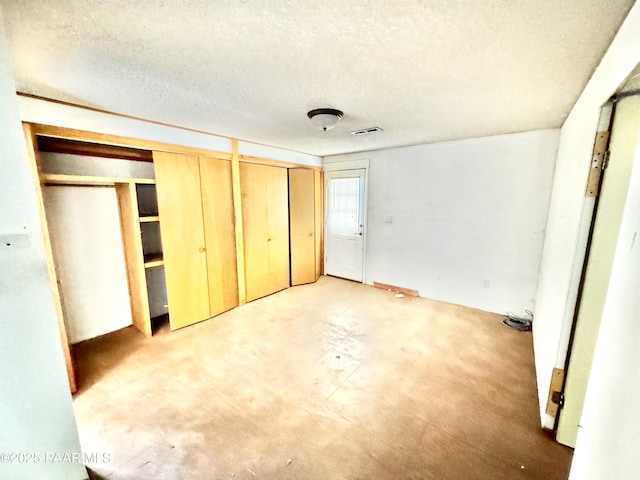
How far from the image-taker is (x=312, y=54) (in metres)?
1.32

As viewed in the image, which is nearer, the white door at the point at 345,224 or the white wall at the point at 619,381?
the white wall at the point at 619,381

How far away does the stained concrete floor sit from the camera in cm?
141

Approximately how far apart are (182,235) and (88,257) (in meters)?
0.91

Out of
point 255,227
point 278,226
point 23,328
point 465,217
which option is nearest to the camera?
point 23,328

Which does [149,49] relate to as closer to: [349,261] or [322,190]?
[322,190]

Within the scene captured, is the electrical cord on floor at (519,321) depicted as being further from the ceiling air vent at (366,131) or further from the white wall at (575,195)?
the ceiling air vent at (366,131)

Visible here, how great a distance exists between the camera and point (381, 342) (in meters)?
2.61

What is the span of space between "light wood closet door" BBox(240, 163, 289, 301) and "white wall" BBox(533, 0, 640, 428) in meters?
3.19

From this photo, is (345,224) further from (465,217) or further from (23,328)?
(23,328)

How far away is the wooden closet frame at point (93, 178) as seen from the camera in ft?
5.97

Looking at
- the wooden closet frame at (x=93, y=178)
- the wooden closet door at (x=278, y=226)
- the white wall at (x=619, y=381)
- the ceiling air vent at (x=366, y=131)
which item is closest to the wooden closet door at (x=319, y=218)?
the wooden closet frame at (x=93, y=178)

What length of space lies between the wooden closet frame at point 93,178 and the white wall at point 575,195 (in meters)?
2.65

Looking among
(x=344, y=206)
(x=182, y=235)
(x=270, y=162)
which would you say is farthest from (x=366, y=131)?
(x=182, y=235)

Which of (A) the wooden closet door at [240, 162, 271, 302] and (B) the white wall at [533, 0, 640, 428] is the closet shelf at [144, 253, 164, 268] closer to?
(A) the wooden closet door at [240, 162, 271, 302]
